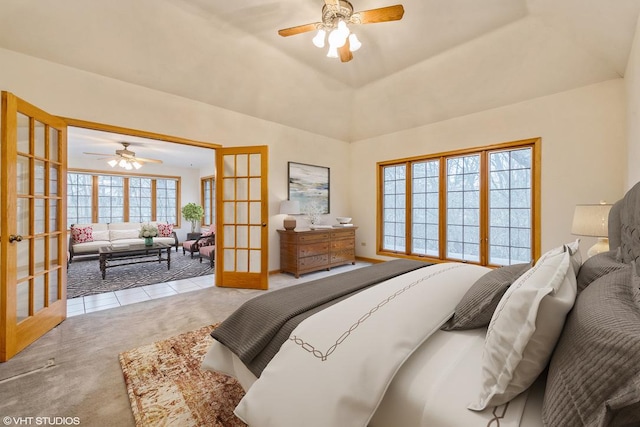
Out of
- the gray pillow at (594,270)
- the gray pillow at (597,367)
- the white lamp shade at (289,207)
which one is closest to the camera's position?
the gray pillow at (597,367)

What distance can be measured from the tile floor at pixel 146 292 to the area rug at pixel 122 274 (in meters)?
0.24

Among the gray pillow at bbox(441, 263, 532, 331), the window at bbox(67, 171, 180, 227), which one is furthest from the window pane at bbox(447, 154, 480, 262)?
the window at bbox(67, 171, 180, 227)

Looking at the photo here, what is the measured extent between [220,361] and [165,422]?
0.38 meters

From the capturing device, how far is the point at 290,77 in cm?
412

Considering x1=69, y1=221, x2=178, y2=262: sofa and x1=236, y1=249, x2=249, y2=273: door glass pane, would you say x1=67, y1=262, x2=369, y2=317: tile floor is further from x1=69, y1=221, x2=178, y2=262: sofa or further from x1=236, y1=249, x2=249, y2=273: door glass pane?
x1=69, y1=221, x2=178, y2=262: sofa

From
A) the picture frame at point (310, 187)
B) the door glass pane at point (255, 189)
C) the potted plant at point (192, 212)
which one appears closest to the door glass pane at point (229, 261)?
the door glass pane at point (255, 189)

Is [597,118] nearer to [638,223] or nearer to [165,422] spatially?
[638,223]

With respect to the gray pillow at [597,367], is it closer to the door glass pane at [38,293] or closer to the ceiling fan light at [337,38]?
the ceiling fan light at [337,38]

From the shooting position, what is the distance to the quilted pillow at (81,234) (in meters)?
6.01

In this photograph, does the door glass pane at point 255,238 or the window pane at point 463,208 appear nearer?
the door glass pane at point 255,238

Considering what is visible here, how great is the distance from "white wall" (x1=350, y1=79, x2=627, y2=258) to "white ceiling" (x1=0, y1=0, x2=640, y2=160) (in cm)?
17

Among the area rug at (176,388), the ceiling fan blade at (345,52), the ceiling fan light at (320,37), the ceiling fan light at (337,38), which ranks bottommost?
the area rug at (176,388)

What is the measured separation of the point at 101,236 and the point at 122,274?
7.93ft

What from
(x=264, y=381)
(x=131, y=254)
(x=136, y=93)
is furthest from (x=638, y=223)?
(x=131, y=254)
